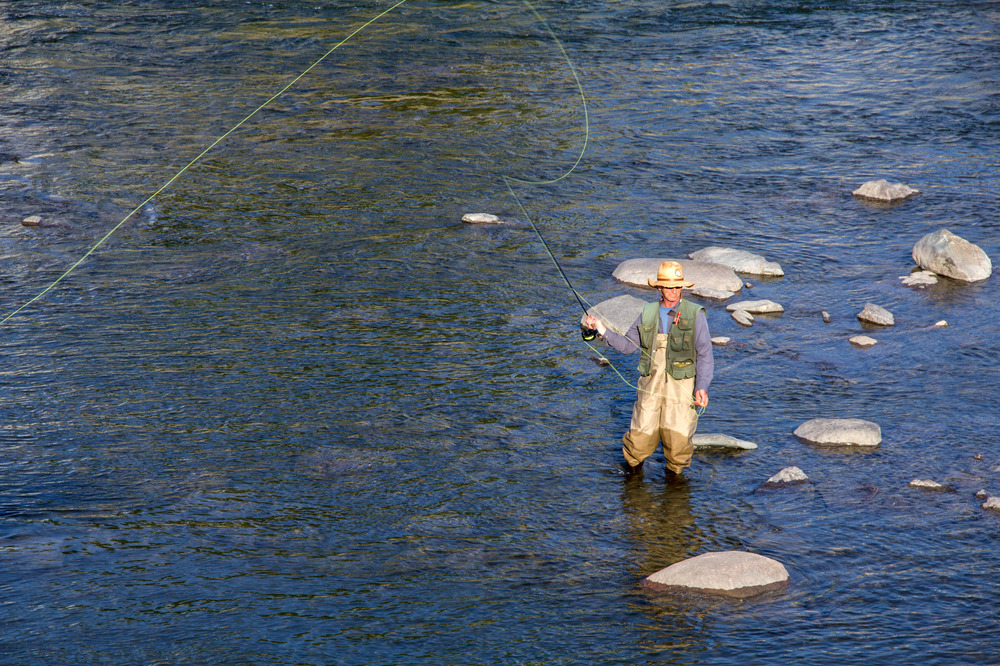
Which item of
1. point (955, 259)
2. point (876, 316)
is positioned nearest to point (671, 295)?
point (876, 316)

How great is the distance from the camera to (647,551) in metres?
5.75

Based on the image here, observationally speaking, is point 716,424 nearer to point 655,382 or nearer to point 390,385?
point 655,382

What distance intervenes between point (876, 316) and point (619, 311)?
6.59 ft

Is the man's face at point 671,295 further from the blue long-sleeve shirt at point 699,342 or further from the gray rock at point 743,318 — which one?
the gray rock at point 743,318

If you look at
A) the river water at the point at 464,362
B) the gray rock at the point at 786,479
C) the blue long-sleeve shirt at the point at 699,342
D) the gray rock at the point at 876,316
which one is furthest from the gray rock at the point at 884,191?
the blue long-sleeve shirt at the point at 699,342

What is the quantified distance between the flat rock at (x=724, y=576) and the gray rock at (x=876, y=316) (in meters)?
3.54

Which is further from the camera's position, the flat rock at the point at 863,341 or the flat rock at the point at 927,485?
the flat rock at the point at 863,341

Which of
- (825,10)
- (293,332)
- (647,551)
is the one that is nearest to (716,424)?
(647,551)

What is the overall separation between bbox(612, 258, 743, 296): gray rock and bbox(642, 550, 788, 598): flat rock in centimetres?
395

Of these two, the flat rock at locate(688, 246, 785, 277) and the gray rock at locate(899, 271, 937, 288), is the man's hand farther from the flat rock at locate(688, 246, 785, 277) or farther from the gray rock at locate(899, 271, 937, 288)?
the gray rock at locate(899, 271, 937, 288)

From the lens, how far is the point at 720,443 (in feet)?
22.0

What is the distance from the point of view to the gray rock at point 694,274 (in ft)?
30.1

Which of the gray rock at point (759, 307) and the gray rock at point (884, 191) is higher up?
the gray rock at point (884, 191)

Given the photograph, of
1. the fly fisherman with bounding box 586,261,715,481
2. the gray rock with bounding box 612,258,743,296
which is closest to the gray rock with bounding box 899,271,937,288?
the gray rock with bounding box 612,258,743,296
